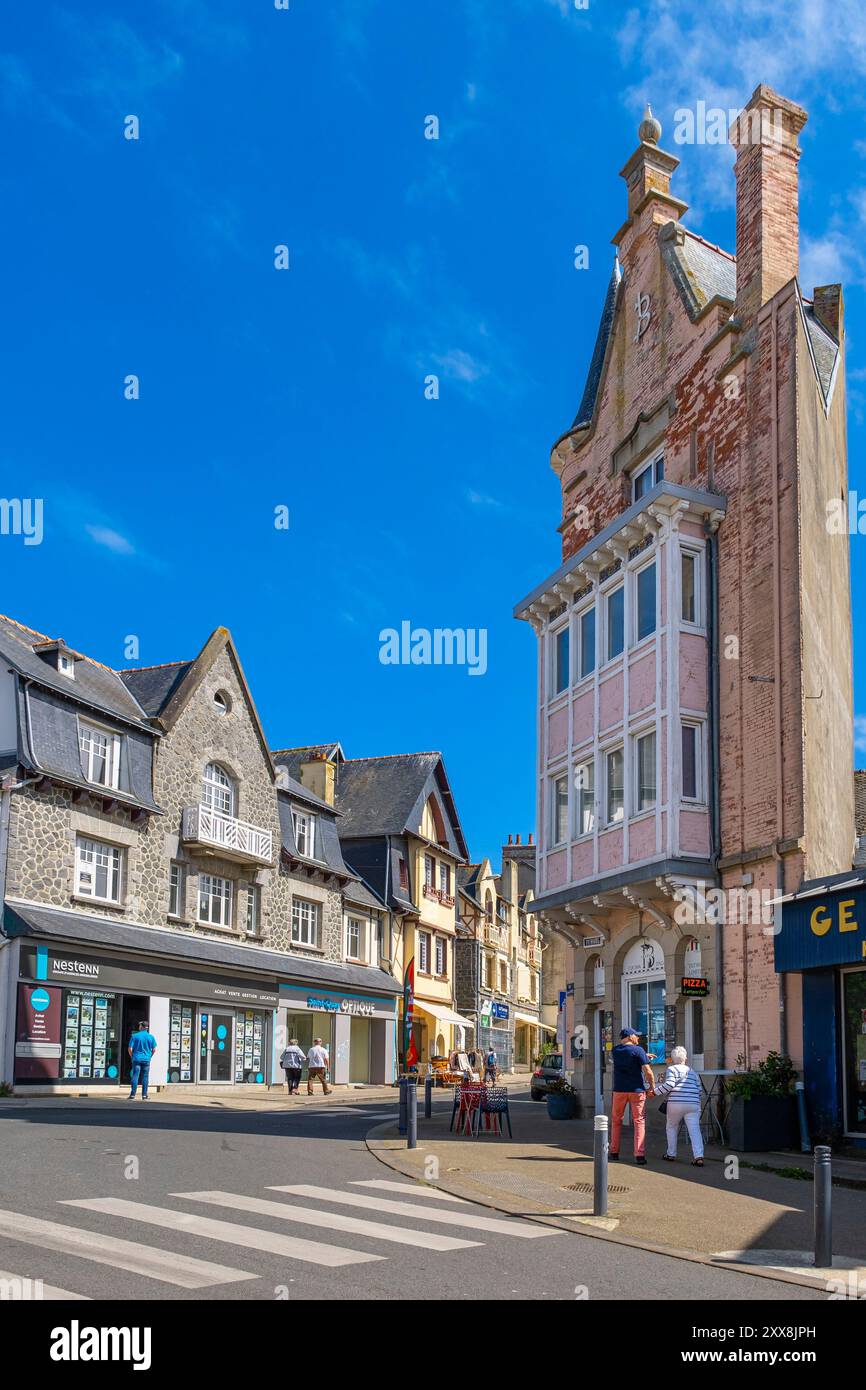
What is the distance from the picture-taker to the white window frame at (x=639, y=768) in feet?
70.7

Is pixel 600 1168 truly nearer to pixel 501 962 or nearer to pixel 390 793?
pixel 390 793

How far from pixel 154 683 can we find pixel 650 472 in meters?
15.2

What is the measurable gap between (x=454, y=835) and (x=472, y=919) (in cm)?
529

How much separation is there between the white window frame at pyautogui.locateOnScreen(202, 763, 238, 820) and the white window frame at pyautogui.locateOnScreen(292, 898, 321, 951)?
4.60m

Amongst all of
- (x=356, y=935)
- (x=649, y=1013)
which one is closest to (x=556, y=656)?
(x=649, y=1013)

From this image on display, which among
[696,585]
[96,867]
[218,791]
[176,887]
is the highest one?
[696,585]

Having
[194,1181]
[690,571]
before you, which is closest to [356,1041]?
[690,571]

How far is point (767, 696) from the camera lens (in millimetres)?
20422

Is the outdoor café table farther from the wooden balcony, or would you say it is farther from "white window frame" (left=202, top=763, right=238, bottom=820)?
"white window frame" (left=202, top=763, right=238, bottom=820)

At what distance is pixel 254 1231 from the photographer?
9.60 metres

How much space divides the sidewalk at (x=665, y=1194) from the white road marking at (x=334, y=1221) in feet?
4.74

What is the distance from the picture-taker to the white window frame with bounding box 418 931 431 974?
46531mm
